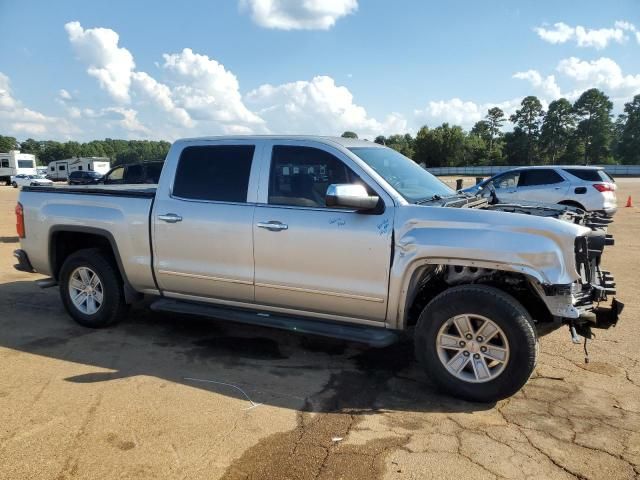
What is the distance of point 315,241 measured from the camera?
4207mm

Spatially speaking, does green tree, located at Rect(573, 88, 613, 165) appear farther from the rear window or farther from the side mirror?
the side mirror

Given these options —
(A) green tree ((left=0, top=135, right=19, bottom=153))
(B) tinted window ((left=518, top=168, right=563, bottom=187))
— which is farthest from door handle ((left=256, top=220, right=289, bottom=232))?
(A) green tree ((left=0, top=135, right=19, bottom=153))

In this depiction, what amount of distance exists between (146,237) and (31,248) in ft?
5.76

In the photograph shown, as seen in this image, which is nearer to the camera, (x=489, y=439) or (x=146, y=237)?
(x=489, y=439)

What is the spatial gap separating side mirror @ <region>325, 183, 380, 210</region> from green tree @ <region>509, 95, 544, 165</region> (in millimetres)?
99400

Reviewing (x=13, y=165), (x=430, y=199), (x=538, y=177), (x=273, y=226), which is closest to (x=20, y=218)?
(x=273, y=226)

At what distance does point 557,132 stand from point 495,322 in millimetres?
103509

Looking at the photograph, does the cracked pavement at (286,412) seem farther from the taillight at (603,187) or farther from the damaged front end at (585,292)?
the taillight at (603,187)

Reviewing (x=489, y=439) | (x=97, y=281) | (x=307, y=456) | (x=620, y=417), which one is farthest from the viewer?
(x=97, y=281)

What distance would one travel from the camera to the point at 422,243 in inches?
151

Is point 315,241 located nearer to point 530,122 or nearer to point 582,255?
point 582,255

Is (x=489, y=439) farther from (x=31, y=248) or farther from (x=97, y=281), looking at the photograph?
(x=31, y=248)

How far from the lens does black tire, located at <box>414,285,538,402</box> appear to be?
11.9ft

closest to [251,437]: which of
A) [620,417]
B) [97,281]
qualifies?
[620,417]
